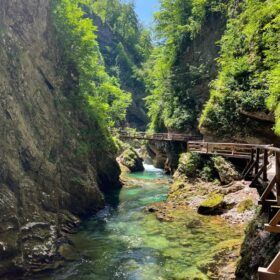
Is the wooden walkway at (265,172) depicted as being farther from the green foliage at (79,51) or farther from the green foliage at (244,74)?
the green foliage at (79,51)

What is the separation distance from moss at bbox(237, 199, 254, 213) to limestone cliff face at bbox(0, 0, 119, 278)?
946cm

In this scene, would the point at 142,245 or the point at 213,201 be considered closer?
the point at 142,245

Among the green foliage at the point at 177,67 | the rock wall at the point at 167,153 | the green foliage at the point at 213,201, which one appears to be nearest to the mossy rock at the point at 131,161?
the rock wall at the point at 167,153

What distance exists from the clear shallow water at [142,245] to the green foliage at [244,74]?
957 cm

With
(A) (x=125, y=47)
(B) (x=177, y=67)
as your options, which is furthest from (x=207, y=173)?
(A) (x=125, y=47)

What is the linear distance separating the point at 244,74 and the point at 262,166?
17.2 m

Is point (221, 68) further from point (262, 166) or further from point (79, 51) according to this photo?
point (262, 166)

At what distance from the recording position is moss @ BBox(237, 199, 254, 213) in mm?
19469

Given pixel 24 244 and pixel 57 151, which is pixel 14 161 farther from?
pixel 57 151

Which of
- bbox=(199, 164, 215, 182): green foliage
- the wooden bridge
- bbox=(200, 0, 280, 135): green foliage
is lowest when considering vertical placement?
bbox=(199, 164, 215, 182): green foliage

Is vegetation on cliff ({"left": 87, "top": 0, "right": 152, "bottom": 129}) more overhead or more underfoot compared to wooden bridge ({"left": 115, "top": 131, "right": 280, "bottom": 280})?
more overhead

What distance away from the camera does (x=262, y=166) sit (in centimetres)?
1172

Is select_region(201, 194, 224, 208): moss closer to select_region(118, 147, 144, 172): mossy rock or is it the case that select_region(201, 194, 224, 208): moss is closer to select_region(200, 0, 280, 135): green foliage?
select_region(200, 0, 280, 135): green foliage

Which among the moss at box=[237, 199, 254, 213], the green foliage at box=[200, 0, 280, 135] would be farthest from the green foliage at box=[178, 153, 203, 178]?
the moss at box=[237, 199, 254, 213]
